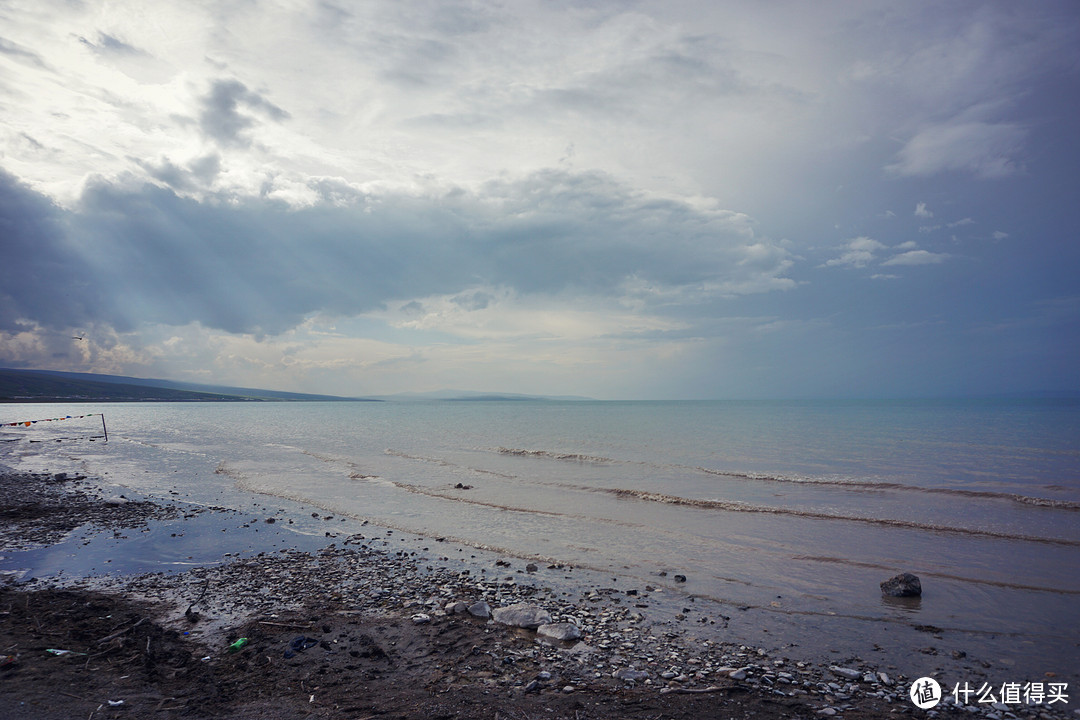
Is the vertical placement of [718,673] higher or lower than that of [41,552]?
higher

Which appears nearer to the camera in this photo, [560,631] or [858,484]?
[560,631]

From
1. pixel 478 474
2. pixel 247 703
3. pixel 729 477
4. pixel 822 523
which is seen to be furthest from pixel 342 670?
pixel 729 477

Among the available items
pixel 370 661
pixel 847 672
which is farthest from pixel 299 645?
pixel 847 672

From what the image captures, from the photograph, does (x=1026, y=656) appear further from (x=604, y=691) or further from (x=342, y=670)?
(x=342, y=670)

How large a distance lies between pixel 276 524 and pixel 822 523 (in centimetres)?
2171

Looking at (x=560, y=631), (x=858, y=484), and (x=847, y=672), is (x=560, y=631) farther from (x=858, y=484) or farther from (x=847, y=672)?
(x=858, y=484)

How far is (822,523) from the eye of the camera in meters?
19.9

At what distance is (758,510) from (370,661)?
61.7 feet

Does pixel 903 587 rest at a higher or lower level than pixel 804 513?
higher

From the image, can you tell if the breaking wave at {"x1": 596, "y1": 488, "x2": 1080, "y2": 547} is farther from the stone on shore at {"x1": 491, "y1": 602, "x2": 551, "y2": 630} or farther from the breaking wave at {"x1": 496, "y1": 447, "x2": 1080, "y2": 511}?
the stone on shore at {"x1": 491, "y1": 602, "x2": 551, "y2": 630}

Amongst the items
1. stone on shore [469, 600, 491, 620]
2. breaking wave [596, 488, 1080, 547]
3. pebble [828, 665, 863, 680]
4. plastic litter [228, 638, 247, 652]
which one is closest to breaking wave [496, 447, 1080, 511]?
breaking wave [596, 488, 1080, 547]

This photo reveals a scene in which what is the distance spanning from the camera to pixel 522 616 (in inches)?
397

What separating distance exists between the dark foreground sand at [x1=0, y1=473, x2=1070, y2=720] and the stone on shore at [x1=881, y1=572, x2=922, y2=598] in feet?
15.3

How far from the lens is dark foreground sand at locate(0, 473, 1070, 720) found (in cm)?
697
